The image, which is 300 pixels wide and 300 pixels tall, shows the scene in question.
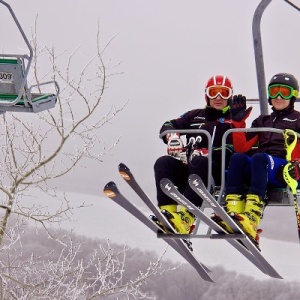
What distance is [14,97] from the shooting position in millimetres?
5074

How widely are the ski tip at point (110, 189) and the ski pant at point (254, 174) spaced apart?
31.5 inches

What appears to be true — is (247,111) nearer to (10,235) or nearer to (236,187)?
(236,187)

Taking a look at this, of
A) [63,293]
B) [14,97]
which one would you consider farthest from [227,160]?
[63,293]

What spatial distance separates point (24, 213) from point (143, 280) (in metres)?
2.46

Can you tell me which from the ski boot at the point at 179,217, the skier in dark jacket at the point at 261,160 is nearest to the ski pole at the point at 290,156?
the skier in dark jacket at the point at 261,160

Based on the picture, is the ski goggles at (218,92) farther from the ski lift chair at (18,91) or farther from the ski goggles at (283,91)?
the ski lift chair at (18,91)

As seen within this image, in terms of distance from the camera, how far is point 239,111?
5.66 meters

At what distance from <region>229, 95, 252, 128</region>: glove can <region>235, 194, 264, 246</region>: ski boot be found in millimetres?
636

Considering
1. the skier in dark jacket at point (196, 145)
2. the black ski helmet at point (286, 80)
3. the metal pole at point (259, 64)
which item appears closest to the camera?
the skier in dark jacket at point (196, 145)

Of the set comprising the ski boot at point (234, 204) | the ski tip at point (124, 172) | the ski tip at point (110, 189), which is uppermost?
the ski tip at point (124, 172)

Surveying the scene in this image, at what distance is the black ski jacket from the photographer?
5699 mm

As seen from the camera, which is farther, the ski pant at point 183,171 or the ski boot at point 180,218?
the ski pant at point 183,171

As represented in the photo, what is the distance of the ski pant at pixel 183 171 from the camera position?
548cm

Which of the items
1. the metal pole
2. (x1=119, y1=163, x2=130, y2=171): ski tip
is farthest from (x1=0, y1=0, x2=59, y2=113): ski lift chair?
the metal pole
